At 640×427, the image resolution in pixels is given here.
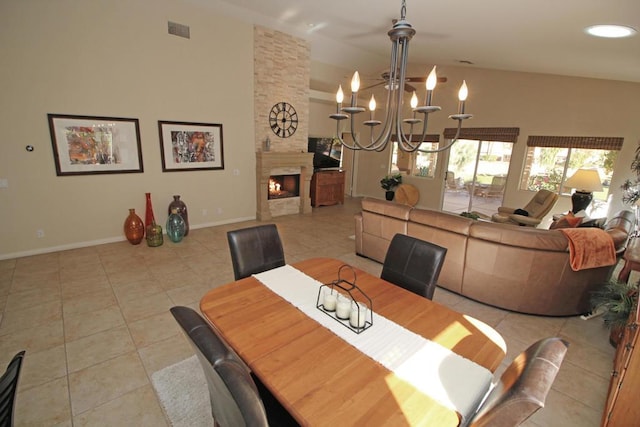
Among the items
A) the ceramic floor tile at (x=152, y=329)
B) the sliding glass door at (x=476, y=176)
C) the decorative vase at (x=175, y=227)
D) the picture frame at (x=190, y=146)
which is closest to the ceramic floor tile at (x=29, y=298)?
the ceramic floor tile at (x=152, y=329)

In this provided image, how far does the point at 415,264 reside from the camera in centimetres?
211

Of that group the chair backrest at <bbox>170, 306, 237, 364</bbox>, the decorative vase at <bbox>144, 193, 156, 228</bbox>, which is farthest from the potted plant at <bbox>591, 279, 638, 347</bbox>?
the decorative vase at <bbox>144, 193, 156, 228</bbox>

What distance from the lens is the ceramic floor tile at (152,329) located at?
253 centimetres

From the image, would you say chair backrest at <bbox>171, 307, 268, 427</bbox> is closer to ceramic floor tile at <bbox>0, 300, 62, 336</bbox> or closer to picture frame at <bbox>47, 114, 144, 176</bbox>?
ceramic floor tile at <bbox>0, 300, 62, 336</bbox>

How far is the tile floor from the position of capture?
6.33ft

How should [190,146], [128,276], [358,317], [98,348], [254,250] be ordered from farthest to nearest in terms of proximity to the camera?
1. [190,146]
2. [128,276]
3. [98,348]
4. [254,250]
5. [358,317]

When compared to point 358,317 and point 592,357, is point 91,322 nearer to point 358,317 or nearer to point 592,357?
point 358,317

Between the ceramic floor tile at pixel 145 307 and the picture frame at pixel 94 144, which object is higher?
the picture frame at pixel 94 144

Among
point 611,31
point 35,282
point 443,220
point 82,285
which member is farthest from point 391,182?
point 35,282

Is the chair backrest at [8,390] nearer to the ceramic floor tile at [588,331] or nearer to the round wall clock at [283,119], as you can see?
the ceramic floor tile at [588,331]

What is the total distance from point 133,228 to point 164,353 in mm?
2859

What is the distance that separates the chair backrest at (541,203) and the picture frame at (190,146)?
20.1 feet

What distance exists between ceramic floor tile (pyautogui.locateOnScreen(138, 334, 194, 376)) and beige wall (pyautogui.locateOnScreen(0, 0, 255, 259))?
3.11 m

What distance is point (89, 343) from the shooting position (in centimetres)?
248
